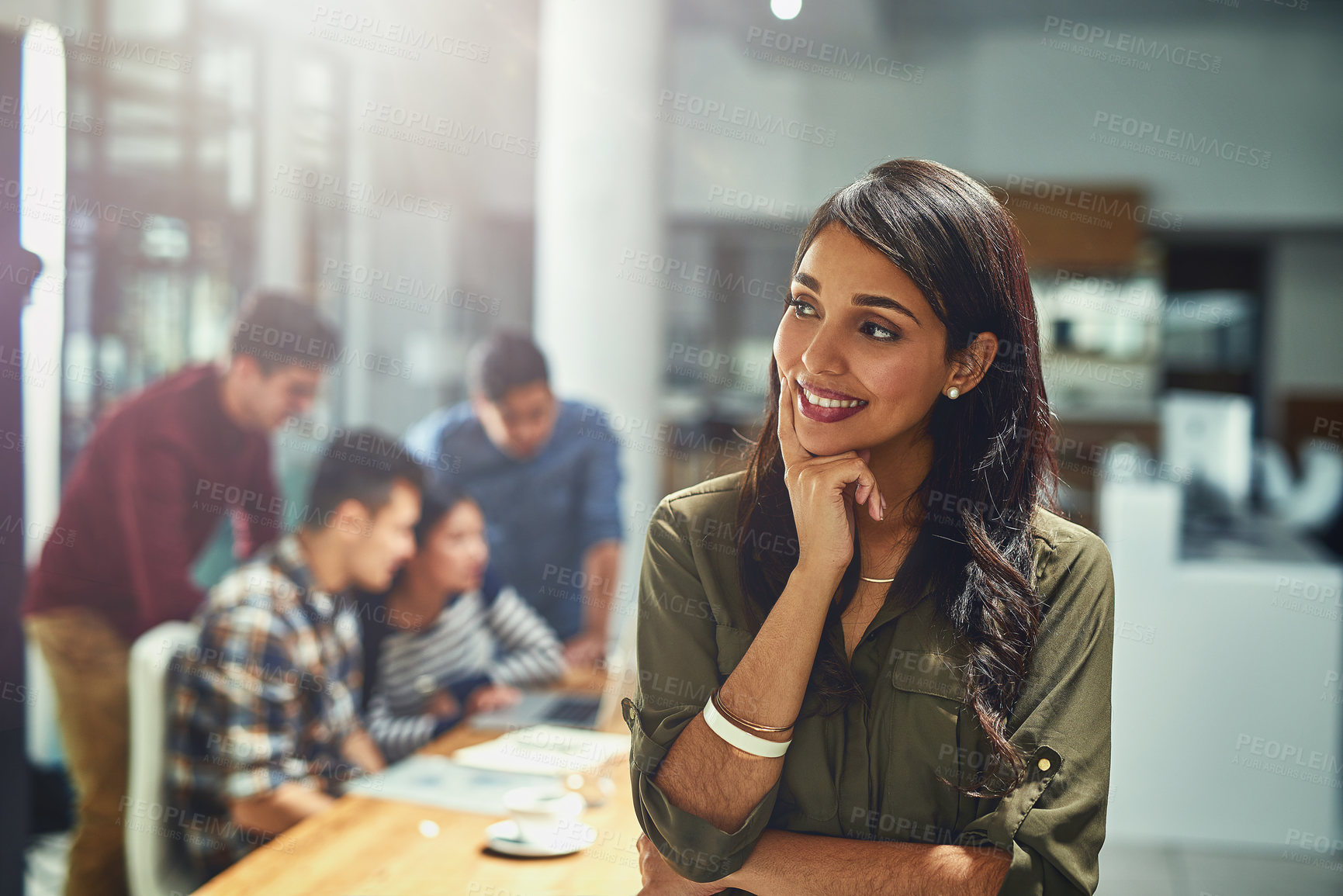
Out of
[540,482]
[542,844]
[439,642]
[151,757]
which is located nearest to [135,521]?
[439,642]

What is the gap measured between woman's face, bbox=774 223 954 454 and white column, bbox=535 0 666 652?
236 cm

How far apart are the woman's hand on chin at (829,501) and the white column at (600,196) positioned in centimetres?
236

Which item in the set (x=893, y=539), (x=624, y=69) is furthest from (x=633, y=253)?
(x=893, y=539)

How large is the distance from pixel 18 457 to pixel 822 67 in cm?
506

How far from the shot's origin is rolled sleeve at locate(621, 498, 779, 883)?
1012mm

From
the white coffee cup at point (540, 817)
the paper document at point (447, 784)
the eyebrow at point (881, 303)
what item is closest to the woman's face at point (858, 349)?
the eyebrow at point (881, 303)

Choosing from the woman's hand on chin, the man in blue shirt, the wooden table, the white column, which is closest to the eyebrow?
the woman's hand on chin

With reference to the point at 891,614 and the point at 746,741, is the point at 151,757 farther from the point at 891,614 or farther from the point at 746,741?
the point at 891,614

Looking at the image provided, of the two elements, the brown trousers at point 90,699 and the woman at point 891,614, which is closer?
the woman at point 891,614

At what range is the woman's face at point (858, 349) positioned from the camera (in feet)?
3.25

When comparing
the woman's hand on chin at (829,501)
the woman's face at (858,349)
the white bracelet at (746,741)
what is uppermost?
the woman's face at (858,349)

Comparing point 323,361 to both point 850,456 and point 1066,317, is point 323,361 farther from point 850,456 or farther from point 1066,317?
point 1066,317

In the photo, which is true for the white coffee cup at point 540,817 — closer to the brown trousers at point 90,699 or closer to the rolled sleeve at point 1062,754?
the rolled sleeve at point 1062,754

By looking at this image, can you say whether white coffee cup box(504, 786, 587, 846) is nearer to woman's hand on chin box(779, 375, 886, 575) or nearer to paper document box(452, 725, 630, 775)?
paper document box(452, 725, 630, 775)
